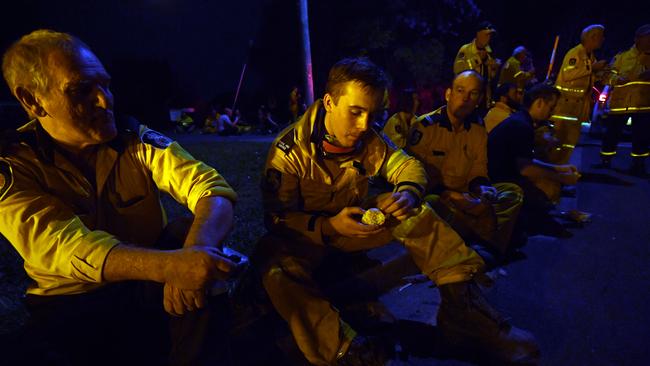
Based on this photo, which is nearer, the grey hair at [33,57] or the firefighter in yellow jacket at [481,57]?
the grey hair at [33,57]

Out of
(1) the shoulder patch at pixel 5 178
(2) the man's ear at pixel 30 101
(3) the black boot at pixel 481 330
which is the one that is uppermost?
(2) the man's ear at pixel 30 101

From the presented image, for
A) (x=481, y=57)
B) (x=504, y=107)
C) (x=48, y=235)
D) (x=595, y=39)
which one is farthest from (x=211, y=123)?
(x=48, y=235)

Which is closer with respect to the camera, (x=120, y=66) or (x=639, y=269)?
(x=639, y=269)

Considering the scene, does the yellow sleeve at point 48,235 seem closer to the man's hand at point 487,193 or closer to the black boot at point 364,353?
the black boot at point 364,353

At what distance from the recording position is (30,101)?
158 centimetres

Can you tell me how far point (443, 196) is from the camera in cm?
324

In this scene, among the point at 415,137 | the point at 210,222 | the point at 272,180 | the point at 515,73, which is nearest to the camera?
the point at 210,222

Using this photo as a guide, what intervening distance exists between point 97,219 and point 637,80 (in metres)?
7.79

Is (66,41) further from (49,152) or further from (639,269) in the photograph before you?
(639,269)

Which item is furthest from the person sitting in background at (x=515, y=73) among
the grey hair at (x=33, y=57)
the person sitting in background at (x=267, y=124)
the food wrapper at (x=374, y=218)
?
the person sitting in background at (x=267, y=124)

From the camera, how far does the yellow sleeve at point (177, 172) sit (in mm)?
1851

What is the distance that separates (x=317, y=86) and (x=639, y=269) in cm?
1787

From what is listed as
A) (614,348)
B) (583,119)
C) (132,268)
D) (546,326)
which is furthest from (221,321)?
(583,119)

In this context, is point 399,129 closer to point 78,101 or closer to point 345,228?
point 345,228
